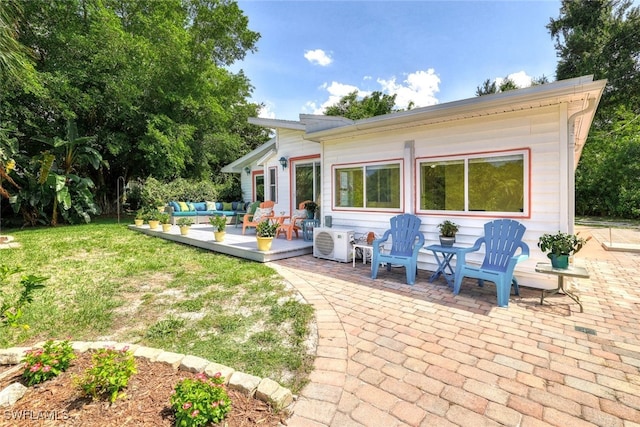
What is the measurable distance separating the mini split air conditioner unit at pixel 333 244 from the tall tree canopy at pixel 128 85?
9432 mm

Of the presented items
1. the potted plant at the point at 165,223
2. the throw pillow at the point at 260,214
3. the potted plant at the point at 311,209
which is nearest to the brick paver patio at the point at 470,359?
the potted plant at the point at 311,209

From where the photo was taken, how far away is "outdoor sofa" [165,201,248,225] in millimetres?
11711

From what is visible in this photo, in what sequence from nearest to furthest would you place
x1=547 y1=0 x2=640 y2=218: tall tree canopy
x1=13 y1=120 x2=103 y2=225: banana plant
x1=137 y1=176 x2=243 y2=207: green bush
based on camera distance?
x1=13 y1=120 x2=103 y2=225: banana plant, x1=137 y1=176 x2=243 y2=207: green bush, x1=547 y1=0 x2=640 y2=218: tall tree canopy

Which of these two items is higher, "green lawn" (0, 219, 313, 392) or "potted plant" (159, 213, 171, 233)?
"potted plant" (159, 213, 171, 233)

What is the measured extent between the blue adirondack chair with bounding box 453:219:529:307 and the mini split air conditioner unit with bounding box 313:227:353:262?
2318 mm

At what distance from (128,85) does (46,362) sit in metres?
13.0

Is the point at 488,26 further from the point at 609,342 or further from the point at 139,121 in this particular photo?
the point at 139,121

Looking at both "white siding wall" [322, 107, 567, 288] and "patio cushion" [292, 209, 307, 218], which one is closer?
"white siding wall" [322, 107, 567, 288]

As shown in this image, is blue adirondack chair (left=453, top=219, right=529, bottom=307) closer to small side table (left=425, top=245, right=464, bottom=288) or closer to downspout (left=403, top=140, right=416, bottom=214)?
small side table (left=425, top=245, right=464, bottom=288)

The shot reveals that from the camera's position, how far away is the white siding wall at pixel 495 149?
4.32m

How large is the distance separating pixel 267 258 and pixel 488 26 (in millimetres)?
8944

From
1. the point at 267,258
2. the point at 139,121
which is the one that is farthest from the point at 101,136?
the point at 267,258

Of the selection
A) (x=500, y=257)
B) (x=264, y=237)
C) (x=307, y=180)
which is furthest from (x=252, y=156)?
(x=500, y=257)

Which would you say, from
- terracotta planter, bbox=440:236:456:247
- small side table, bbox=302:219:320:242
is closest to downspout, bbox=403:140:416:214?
terracotta planter, bbox=440:236:456:247
